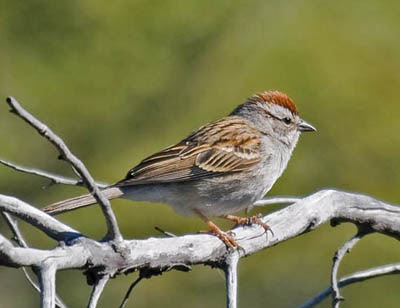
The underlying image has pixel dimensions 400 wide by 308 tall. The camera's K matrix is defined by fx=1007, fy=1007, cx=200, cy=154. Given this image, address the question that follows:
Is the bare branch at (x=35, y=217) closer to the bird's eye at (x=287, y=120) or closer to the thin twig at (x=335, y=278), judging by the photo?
the thin twig at (x=335, y=278)

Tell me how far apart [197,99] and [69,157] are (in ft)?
30.4

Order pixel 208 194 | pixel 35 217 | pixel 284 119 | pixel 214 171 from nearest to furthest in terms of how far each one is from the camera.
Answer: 1. pixel 35 217
2. pixel 208 194
3. pixel 214 171
4. pixel 284 119

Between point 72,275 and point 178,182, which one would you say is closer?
point 178,182

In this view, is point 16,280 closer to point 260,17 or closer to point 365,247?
point 365,247

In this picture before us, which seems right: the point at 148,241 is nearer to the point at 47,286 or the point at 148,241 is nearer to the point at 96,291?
the point at 96,291

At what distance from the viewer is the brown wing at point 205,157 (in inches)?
231

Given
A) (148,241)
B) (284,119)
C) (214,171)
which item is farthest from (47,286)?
(284,119)

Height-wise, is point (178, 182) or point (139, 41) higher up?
point (139, 41)

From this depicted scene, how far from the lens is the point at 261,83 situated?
12.0 meters

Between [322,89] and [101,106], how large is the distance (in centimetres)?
302

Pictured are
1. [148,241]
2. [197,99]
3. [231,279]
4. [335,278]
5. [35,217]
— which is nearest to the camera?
[35,217]

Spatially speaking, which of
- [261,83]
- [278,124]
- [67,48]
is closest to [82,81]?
[67,48]

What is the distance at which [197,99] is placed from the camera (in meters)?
12.4

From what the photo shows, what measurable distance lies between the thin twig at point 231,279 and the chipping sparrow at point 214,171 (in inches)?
46.4
